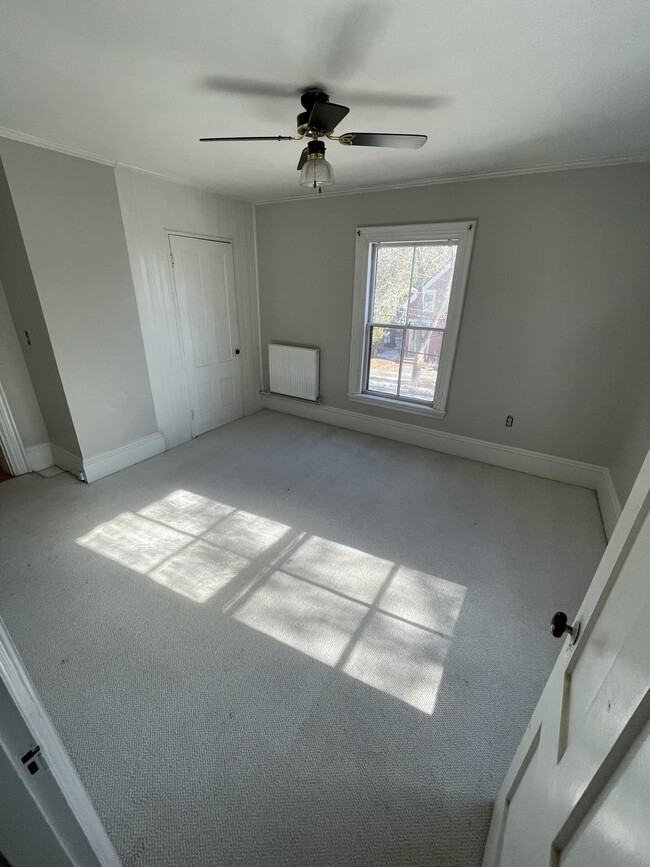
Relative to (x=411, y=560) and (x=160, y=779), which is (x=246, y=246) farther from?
(x=160, y=779)

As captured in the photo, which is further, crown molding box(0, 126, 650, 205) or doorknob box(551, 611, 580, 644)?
crown molding box(0, 126, 650, 205)

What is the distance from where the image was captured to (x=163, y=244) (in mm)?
3244

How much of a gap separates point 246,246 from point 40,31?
9.30 ft

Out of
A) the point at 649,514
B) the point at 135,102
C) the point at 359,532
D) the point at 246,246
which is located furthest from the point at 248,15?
the point at 246,246

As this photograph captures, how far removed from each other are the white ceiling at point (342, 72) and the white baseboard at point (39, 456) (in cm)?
232

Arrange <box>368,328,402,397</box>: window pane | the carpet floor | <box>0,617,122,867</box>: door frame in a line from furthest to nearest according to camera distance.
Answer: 1. <box>368,328,402,397</box>: window pane
2. the carpet floor
3. <box>0,617,122,867</box>: door frame

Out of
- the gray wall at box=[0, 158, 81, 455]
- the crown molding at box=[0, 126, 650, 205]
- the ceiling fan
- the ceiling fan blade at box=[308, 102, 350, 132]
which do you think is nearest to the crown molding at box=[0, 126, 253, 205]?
the crown molding at box=[0, 126, 650, 205]

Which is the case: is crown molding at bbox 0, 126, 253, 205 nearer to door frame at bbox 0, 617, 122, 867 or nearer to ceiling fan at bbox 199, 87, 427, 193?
ceiling fan at bbox 199, 87, 427, 193

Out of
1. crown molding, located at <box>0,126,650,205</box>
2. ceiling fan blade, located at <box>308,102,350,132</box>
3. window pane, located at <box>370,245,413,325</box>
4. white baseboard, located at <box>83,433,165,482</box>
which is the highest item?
crown molding, located at <box>0,126,650,205</box>

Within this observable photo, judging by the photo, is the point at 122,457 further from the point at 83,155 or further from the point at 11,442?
the point at 83,155

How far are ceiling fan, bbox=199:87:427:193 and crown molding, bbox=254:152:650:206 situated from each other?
1500 millimetres

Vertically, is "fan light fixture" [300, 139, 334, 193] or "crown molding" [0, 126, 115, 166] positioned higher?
"crown molding" [0, 126, 115, 166]

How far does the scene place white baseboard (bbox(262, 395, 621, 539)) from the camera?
9.56ft

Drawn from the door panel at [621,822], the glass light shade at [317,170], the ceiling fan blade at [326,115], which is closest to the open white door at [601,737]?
the door panel at [621,822]
